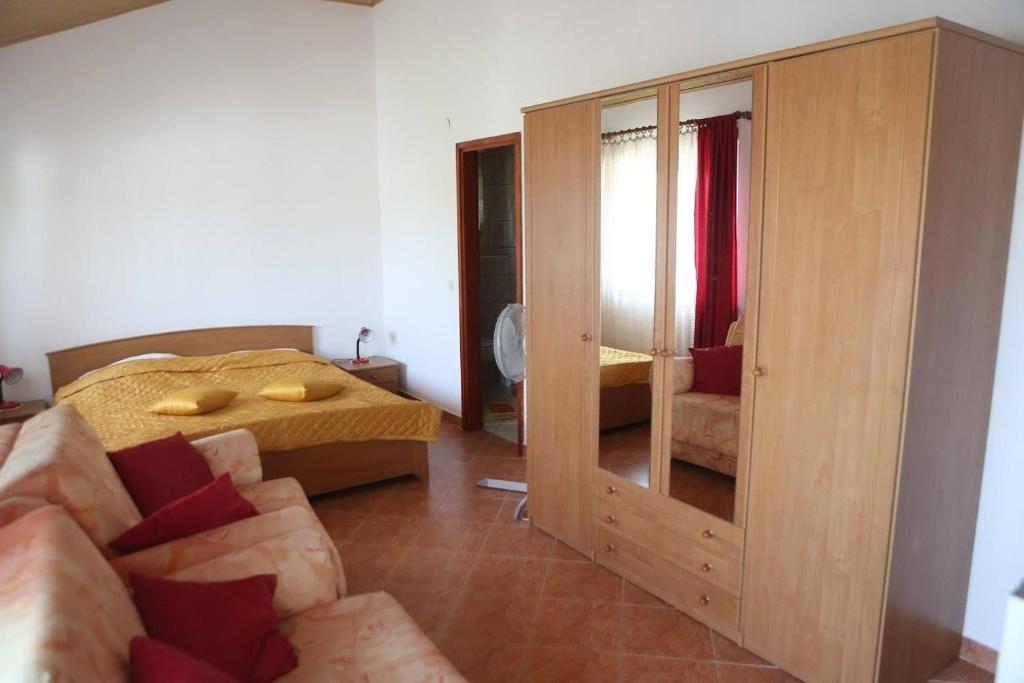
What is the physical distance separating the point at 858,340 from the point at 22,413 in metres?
4.66

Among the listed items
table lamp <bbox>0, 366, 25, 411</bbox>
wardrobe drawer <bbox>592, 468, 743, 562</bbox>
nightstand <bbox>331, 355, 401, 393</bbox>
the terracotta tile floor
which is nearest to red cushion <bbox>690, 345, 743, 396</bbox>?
wardrobe drawer <bbox>592, 468, 743, 562</bbox>

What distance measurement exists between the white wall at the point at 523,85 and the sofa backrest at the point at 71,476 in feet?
9.17

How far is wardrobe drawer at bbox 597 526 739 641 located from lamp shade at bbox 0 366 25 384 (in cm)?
384

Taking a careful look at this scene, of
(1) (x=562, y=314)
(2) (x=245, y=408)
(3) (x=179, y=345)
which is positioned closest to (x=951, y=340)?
(1) (x=562, y=314)

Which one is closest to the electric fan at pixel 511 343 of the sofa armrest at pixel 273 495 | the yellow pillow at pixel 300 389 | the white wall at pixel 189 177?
the yellow pillow at pixel 300 389

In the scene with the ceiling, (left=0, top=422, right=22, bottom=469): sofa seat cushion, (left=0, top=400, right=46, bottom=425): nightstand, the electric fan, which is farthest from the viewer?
(left=0, top=400, right=46, bottom=425): nightstand

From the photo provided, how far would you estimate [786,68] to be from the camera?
214 centimetres

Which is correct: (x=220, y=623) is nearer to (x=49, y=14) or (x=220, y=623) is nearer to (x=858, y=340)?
(x=858, y=340)

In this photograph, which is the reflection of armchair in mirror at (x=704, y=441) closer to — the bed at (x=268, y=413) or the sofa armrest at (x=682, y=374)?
the sofa armrest at (x=682, y=374)

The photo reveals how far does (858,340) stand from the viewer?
2.01 meters

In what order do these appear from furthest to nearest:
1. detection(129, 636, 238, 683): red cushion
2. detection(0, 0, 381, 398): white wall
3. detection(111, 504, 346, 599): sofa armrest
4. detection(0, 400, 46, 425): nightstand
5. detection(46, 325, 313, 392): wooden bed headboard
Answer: detection(46, 325, 313, 392): wooden bed headboard, detection(0, 0, 381, 398): white wall, detection(0, 400, 46, 425): nightstand, detection(111, 504, 346, 599): sofa armrest, detection(129, 636, 238, 683): red cushion

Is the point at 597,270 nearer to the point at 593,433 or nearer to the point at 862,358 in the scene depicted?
the point at 593,433

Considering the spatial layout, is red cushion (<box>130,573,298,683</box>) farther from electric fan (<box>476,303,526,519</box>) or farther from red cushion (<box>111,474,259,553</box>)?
electric fan (<box>476,303,526,519</box>)

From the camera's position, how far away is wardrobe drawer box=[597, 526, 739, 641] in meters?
2.54
